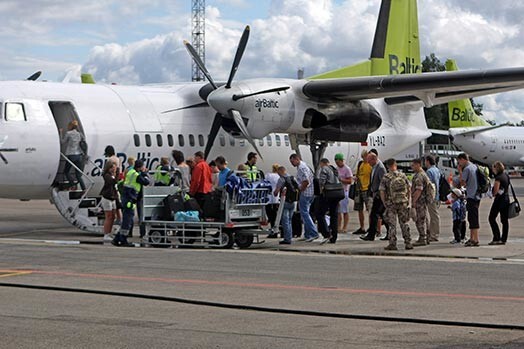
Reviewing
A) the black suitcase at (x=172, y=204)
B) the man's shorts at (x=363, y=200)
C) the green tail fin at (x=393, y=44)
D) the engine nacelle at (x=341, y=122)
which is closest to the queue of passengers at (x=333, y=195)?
the black suitcase at (x=172, y=204)

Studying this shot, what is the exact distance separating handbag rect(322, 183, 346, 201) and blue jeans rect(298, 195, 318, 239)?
17.1 inches

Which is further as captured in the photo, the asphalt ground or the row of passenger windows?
the row of passenger windows

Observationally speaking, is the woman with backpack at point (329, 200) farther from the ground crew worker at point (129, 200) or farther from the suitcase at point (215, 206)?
the ground crew worker at point (129, 200)

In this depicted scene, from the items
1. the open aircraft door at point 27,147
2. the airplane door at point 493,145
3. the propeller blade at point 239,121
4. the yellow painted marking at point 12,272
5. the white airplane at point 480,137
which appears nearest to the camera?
the yellow painted marking at point 12,272

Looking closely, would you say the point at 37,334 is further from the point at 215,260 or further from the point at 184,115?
the point at 184,115

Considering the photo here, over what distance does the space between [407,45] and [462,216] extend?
12677 millimetres

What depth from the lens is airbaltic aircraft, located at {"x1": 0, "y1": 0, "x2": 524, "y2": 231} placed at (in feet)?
62.3

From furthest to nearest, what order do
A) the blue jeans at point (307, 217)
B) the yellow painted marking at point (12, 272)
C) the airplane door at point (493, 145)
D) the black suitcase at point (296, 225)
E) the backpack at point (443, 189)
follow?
the airplane door at point (493, 145), the black suitcase at point (296, 225), the backpack at point (443, 189), the blue jeans at point (307, 217), the yellow painted marking at point (12, 272)

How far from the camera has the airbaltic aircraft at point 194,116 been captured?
1898 centimetres

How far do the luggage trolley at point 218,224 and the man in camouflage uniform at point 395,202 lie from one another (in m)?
2.28

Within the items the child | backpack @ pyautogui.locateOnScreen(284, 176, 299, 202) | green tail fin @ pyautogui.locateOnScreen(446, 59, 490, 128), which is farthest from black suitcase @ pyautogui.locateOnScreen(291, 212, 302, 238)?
green tail fin @ pyautogui.locateOnScreen(446, 59, 490, 128)

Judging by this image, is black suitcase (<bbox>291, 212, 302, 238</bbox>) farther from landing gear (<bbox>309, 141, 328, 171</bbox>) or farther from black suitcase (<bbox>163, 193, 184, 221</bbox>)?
landing gear (<bbox>309, 141, 328, 171</bbox>)

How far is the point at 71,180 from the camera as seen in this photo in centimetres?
1973

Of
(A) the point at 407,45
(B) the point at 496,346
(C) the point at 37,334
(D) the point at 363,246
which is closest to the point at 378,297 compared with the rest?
(B) the point at 496,346
